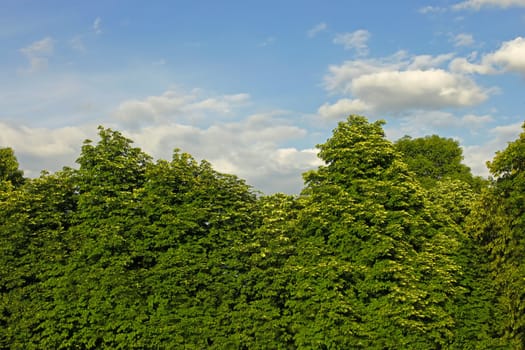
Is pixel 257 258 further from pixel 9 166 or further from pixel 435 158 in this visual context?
pixel 435 158

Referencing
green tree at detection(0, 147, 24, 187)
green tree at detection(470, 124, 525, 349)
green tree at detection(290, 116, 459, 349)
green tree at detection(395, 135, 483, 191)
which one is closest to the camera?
green tree at detection(290, 116, 459, 349)

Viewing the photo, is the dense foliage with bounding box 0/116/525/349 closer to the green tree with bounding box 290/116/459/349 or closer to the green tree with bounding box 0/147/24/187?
the green tree with bounding box 290/116/459/349

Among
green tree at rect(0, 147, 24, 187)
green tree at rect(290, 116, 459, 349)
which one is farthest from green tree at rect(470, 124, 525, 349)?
green tree at rect(0, 147, 24, 187)

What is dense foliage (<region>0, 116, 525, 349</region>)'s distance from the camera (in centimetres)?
3225

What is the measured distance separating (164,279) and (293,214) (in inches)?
384

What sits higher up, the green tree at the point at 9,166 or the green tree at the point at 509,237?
the green tree at the point at 9,166

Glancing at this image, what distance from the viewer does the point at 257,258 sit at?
3353 centimetres

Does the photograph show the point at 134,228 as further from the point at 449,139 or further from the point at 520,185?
the point at 449,139

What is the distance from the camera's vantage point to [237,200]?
1443 inches

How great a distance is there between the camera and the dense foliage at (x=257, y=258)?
32.2 meters

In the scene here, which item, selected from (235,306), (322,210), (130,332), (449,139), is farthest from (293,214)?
(449,139)

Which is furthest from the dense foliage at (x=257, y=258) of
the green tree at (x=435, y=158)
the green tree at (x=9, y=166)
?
the green tree at (x=435, y=158)

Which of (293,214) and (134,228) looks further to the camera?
(293,214)

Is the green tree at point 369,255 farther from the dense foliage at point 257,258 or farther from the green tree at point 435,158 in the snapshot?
the green tree at point 435,158
